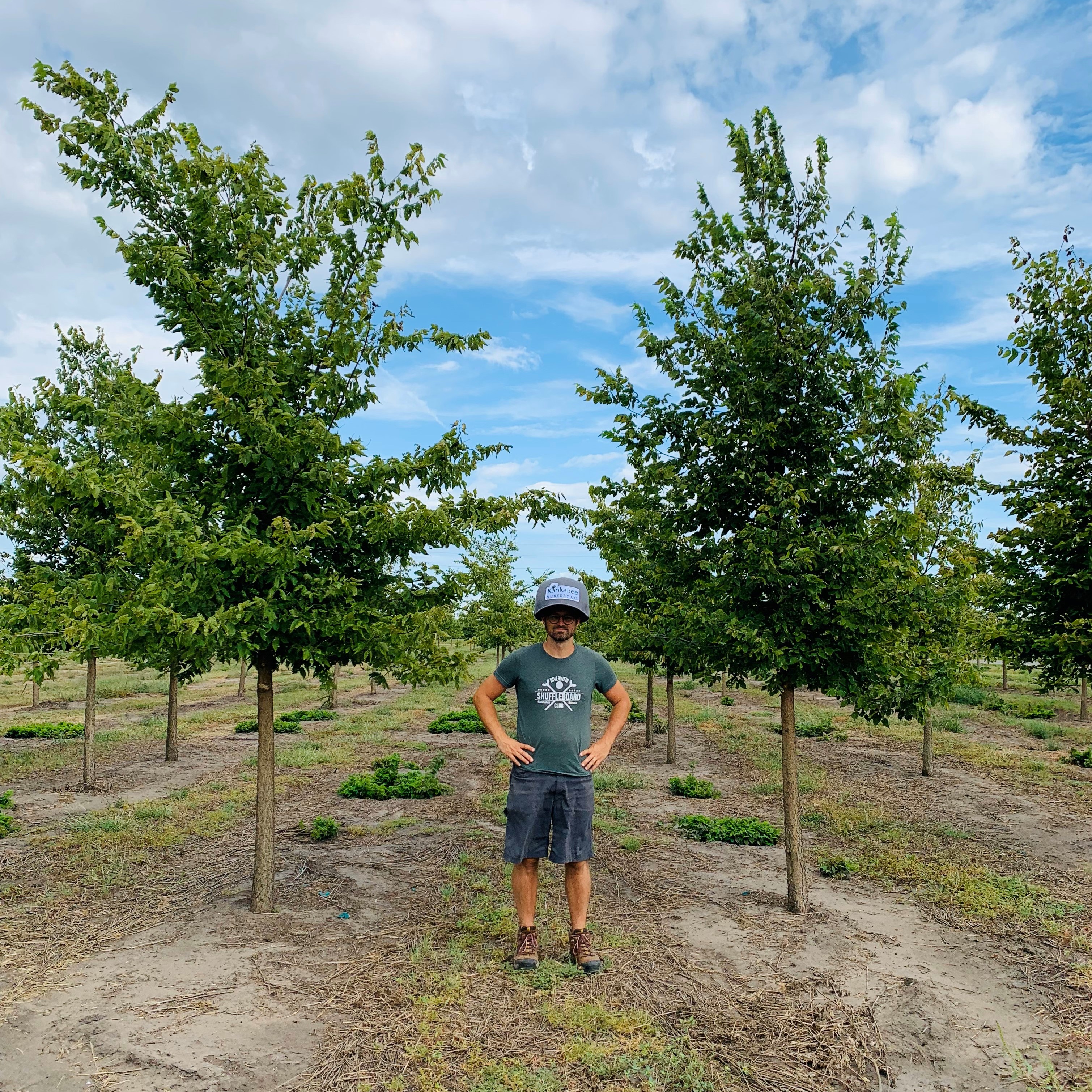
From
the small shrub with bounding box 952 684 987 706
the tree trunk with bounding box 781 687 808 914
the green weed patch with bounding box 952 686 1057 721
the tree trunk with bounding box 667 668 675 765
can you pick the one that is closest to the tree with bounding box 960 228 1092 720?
the tree trunk with bounding box 781 687 808 914

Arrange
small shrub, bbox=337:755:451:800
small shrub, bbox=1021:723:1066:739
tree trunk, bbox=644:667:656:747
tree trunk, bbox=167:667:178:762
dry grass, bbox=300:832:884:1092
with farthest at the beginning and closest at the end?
small shrub, bbox=1021:723:1066:739
tree trunk, bbox=644:667:656:747
tree trunk, bbox=167:667:178:762
small shrub, bbox=337:755:451:800
dry grass, bbox=300:832:884:1092

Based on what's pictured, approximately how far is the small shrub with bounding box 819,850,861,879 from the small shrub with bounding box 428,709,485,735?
10975 mm

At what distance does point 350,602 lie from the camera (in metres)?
5.93

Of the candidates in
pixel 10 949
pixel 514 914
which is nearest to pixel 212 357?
pixel 10 949

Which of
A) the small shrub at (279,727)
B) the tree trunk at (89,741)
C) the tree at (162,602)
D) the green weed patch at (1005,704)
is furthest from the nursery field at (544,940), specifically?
the green weed patch at (1005,704)

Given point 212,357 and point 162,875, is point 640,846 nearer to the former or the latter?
point 162,875

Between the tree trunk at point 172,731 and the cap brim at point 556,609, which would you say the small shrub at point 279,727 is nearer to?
the tree trunk at point 172,731

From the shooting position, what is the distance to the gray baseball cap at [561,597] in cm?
504

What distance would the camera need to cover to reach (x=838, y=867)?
25.7 ft

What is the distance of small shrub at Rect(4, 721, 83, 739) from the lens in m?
17.0

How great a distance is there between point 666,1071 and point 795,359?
5.29 meters

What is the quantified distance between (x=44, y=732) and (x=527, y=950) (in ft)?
54.5

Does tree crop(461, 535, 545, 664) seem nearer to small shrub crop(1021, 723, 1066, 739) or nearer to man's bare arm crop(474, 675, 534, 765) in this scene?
man's bare arm crop(474, 675, 534, 765)

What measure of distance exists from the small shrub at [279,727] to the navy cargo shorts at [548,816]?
13994 mm
